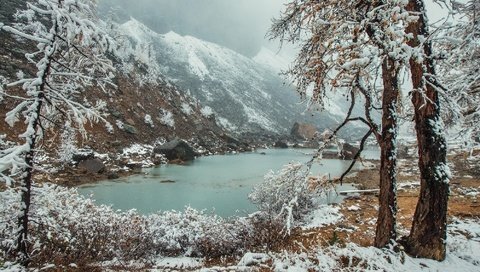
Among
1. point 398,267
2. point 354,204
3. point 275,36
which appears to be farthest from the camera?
point 354,204

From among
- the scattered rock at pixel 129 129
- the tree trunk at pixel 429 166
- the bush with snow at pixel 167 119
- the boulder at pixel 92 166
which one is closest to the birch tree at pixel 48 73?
the tree trunk at pixel 429 166

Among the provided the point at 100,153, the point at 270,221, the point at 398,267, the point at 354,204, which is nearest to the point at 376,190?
the point at 354,204

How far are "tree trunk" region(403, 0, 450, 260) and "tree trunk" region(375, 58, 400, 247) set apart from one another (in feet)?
1.32

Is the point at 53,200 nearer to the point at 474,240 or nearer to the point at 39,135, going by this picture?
the point at 39,135

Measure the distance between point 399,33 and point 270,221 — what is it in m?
8.79

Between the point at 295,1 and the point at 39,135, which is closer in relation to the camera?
the point at 39,135

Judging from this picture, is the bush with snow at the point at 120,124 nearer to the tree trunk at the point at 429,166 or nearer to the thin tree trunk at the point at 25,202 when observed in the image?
the thin tree trunk at the point at 25,202

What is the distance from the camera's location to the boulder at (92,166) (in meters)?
31.6

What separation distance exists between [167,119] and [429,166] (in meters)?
63.5

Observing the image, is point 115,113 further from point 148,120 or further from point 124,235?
point 124,235

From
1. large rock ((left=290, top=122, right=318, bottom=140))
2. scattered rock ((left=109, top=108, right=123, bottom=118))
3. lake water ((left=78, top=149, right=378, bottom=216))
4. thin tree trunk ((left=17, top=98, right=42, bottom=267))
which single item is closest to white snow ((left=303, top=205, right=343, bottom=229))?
lake water ((left=78, top=149, right=378, bottom=216))

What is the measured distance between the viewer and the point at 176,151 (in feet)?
158

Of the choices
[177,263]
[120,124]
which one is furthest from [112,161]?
[177,263]

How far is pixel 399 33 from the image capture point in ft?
13.9
